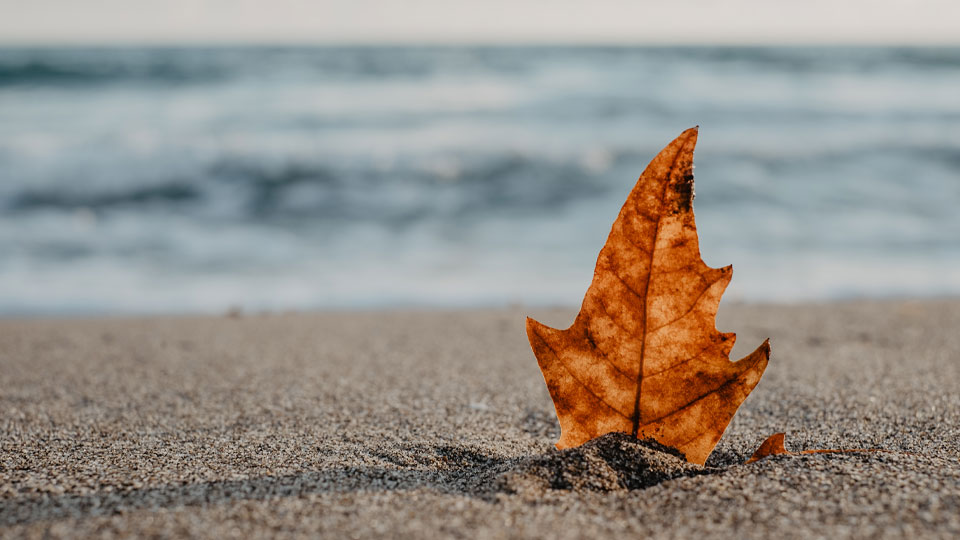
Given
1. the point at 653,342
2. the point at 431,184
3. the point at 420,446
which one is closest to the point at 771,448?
the point at 653,342

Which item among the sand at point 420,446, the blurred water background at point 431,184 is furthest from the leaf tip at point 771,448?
the blurred water background at point 431,184

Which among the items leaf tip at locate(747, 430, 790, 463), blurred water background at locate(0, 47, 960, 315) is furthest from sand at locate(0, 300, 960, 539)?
blurred water background at locate(0, 47, 960, 315)

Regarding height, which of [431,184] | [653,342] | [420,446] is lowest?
[420,446]

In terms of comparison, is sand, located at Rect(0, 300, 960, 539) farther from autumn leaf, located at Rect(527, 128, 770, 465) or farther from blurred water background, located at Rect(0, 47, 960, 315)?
blurred water background, located at Rect(0, 47, 960, 315)

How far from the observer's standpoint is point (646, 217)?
1079 mm

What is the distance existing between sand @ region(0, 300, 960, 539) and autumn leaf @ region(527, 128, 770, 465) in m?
0.07

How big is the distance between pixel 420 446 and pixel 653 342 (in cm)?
58

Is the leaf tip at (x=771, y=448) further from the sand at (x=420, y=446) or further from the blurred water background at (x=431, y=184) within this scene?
the blurred water background at (x=431, y=184)

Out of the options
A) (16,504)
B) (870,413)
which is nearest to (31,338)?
(16,504)

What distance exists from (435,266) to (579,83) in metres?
9.66

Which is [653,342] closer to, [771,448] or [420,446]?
[771,448]

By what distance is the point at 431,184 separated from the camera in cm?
703

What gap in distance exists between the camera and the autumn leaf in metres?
1.07

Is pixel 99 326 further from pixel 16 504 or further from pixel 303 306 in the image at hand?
pixel 16 504
